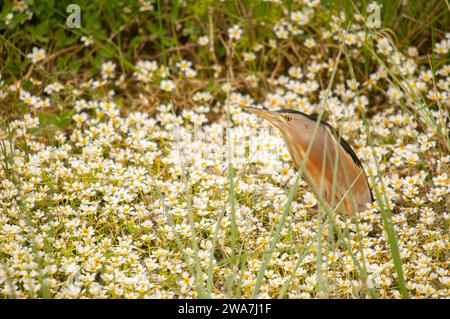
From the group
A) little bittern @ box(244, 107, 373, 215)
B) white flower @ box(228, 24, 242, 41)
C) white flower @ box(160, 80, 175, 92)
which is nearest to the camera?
little bittern @ box(244, 107, 373, 215)

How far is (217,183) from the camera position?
2.83 m

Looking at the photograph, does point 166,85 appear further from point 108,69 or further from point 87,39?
point 87,39

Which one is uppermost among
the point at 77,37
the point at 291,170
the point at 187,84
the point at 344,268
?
the point at 77,37

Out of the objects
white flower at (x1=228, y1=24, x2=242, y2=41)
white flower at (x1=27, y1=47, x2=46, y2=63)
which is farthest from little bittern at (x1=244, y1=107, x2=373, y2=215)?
white flower at (x1=27, y1=47, x2=46, y2=63)

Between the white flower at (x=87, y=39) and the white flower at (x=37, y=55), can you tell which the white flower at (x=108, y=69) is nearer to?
the white flower at (x=87, y=39)

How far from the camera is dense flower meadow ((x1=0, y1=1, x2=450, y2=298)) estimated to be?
2.31m

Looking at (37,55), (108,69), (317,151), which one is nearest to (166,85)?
(108,69)

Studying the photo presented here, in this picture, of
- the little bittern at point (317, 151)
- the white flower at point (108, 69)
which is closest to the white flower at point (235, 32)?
the white flower at point (108, 69)

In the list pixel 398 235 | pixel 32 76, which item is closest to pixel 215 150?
pixel 398 235

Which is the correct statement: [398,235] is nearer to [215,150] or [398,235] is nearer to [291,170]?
[291,170]

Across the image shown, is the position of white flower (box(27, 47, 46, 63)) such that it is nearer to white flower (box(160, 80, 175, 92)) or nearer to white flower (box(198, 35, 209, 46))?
white flower (box(160, 80, 175, 92))

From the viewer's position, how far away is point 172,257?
2.52 m

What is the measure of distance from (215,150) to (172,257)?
75cm

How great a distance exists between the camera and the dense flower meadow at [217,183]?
2312 millimetres
